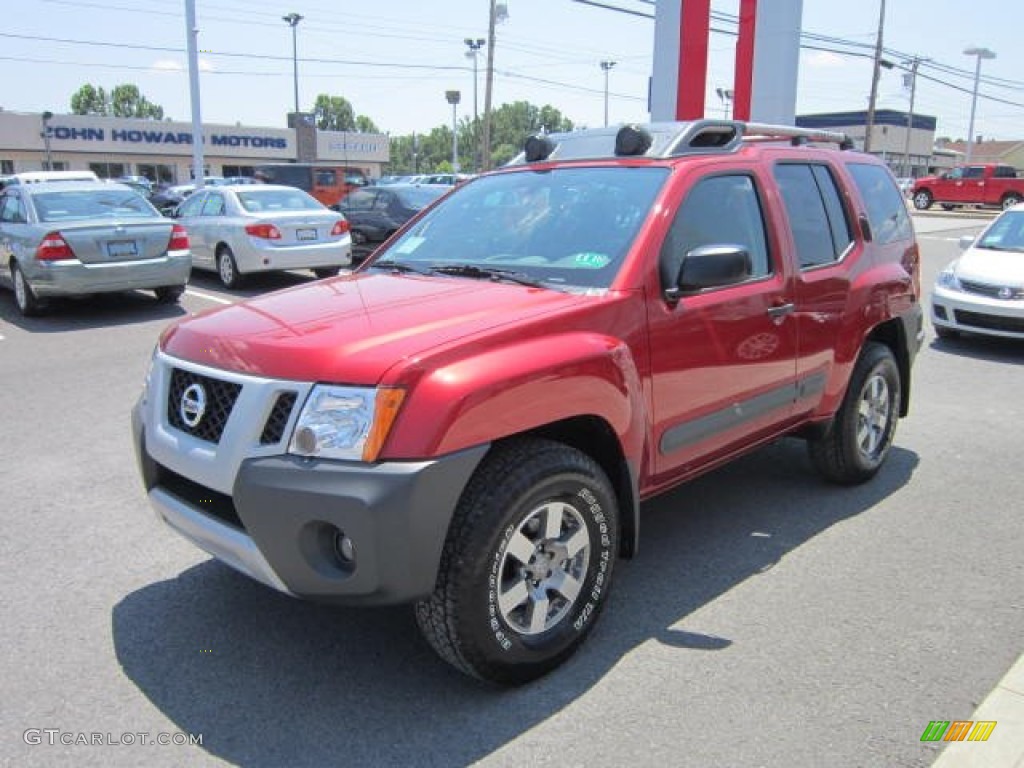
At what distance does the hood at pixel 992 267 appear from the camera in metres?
8.91

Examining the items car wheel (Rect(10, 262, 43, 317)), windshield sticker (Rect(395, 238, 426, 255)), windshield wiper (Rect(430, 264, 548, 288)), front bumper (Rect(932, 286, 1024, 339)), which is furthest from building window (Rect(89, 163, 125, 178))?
windshield wiper (Rect(430, 264, 548, 288))

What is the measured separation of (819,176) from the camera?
4.65m

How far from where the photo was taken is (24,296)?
34.4 ft

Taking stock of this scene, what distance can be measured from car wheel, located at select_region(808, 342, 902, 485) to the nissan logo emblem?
3320 mm

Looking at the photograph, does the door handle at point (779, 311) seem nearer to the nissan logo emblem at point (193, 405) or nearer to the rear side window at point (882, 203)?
the rear side window at point (882, 203)

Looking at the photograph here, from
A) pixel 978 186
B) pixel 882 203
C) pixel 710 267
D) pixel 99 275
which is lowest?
pixel 99 275

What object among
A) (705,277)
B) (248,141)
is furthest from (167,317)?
(248,141)

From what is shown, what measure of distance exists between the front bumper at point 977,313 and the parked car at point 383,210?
28.0ft

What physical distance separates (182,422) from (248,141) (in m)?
66.8

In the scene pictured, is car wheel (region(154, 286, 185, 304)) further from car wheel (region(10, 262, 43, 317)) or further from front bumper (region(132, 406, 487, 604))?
front bumper (region(132, 406, 487, 604))

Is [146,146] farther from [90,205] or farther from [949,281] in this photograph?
[949,281]

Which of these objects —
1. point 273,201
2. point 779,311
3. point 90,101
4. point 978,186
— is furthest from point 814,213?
point 90,101

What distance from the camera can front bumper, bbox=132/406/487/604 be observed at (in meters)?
2.50
